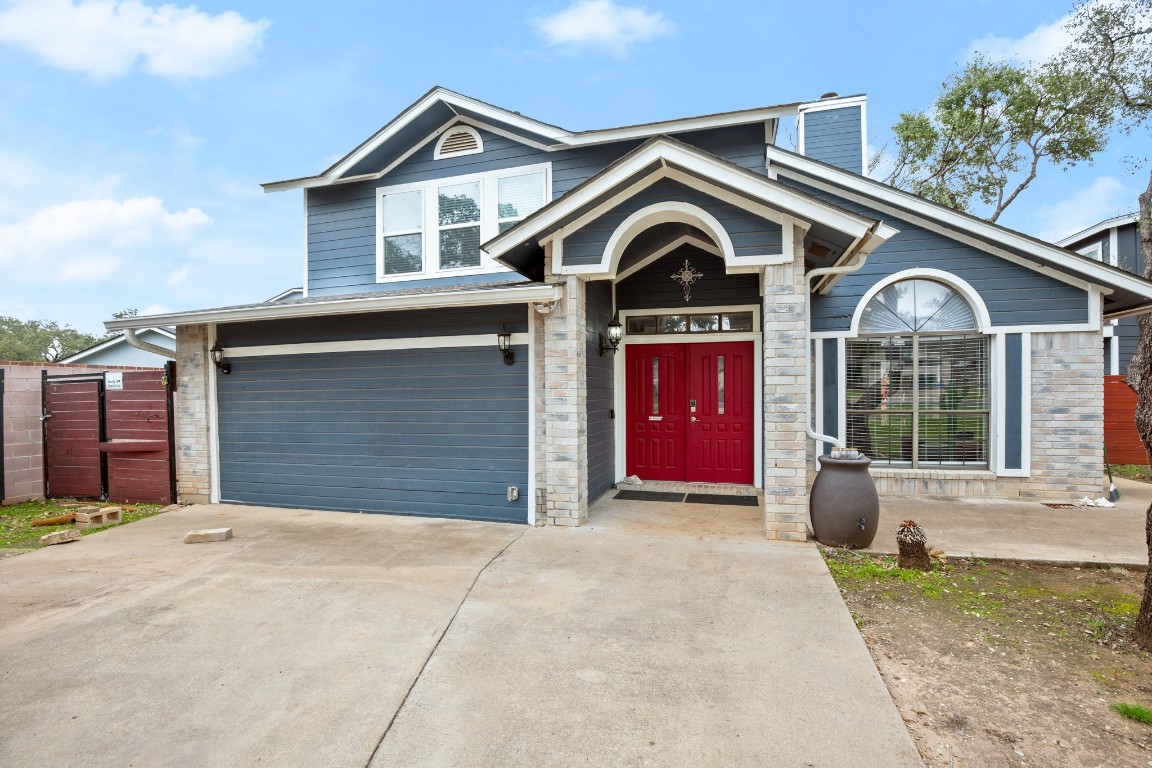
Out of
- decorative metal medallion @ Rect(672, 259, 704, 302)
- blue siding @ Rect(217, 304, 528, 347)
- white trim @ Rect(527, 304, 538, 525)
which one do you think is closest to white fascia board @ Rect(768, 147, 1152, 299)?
decorative metal medallion @ Rect(672, 259, 704, 302)

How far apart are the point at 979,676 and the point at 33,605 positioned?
20.5 ft

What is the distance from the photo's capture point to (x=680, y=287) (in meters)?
7.67

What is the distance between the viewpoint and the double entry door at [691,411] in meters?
7.64

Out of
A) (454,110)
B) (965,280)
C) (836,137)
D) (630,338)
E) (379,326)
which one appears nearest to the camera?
(379,326)

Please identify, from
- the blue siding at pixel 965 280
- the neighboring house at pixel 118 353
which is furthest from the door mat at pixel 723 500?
the neighboring house at pixel 118 353

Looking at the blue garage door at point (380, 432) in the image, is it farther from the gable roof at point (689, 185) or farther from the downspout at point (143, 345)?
the gable roof at point (689, 185)

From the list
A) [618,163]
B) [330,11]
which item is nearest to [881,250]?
[618,163]

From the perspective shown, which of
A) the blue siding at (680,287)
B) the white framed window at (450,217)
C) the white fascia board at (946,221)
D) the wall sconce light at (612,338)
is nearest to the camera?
the white fascia board at (946,221)

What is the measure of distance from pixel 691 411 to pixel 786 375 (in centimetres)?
285

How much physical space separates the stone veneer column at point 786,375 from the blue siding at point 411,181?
3.23 metres

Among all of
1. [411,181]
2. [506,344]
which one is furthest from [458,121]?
[506,344]

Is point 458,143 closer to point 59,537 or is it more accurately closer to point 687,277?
point 687,277

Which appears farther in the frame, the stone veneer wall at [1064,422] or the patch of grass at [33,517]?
the stone veneer wall at [1064,422]

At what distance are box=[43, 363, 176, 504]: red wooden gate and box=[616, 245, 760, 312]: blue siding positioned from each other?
6.52m
